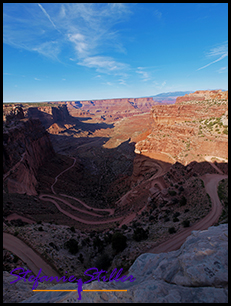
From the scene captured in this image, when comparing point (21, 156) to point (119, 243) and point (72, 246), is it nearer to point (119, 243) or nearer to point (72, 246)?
point (72, 246)

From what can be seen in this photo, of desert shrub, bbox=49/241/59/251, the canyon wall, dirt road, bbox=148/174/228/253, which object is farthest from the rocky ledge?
the canyon wall

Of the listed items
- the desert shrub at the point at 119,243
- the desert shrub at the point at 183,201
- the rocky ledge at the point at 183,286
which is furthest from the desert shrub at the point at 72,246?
the desert shrub at the point at 183,201

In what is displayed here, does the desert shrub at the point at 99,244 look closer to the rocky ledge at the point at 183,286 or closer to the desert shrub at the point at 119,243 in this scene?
the desert shrub at the point at 119,243

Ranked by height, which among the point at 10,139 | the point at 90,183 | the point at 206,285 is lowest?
the point at 90,183

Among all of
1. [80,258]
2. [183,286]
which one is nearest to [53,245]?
[80,258]

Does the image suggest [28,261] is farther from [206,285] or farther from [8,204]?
[206,285]

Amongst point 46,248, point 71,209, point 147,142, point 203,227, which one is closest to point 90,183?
point 71,209

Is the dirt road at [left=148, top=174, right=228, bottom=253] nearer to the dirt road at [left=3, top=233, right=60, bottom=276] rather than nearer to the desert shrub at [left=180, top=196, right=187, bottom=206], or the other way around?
the desert shrub at [left=180, top=196, right=187, bottom=206]

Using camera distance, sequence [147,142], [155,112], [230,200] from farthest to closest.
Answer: [155,112], [147,142], [230,200]
